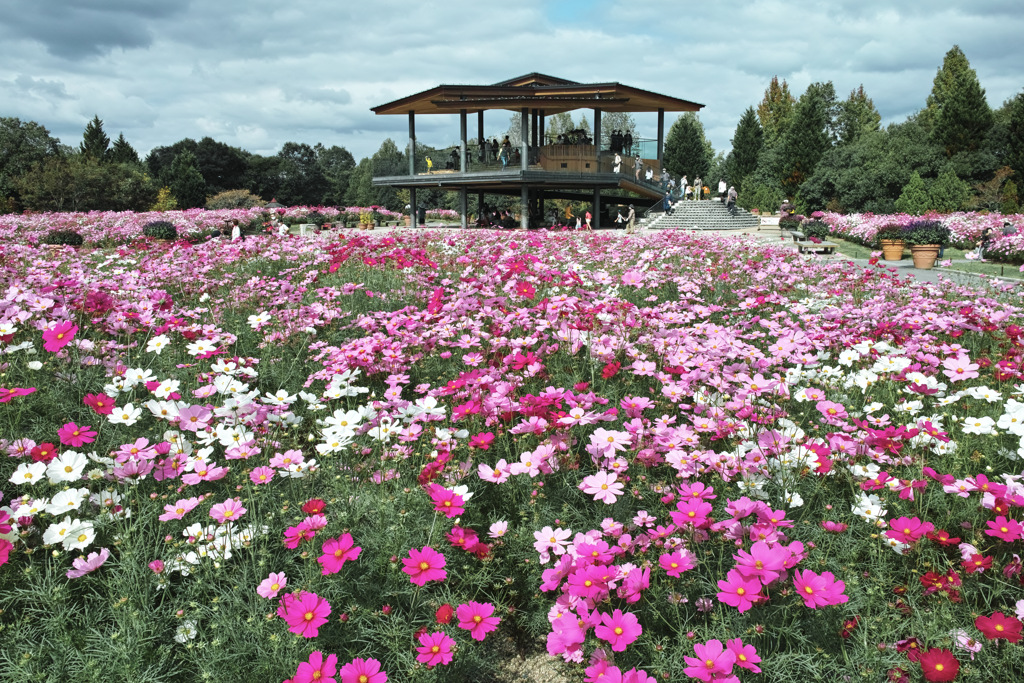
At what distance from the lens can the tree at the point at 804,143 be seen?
4131cm

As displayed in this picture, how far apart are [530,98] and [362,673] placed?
77.0 ft

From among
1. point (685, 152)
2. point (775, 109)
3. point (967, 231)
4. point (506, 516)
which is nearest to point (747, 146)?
point (685, 152)

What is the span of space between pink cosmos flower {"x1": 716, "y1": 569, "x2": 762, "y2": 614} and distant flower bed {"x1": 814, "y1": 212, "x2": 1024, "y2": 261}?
50.8 feet

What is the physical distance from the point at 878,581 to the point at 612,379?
1.72m

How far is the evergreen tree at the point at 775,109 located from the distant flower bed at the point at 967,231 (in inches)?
1216

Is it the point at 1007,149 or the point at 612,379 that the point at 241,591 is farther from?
the point at 1007,149

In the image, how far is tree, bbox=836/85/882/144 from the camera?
55812 mm

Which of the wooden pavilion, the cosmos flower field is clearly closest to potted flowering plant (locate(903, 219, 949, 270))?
the cosmos flower field

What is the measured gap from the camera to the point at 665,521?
2385 millimetres

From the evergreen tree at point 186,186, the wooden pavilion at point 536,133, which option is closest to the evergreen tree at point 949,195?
the wooden pavilion at point 536,133

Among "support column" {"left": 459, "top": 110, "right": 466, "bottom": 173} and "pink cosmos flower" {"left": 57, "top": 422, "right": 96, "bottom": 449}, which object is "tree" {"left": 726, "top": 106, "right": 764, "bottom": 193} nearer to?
"support column" {"left": 459, "top": 110, "right": 466, "bottom": 173}

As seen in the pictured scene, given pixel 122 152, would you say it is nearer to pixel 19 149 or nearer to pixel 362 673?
pixel 19 149

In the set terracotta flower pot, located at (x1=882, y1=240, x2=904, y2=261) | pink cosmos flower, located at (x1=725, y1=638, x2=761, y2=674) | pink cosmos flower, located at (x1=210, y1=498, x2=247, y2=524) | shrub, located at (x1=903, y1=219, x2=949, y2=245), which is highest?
shrub, located at (x1=903, y1=219, x2=949, y2=245)

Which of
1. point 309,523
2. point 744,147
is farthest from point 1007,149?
point 309,523
